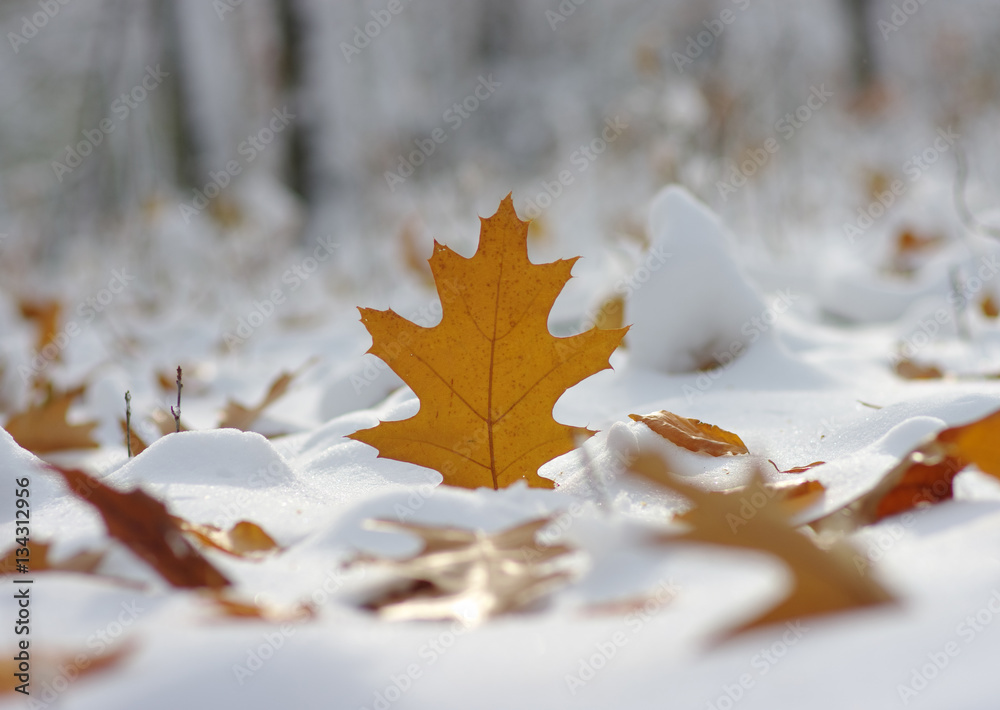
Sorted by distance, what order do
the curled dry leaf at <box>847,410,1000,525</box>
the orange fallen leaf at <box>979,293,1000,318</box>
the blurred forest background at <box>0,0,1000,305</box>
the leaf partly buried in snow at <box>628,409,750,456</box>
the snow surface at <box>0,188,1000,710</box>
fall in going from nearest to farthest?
the snow surface at <box>0,188,1000,710</box> < the curled dry leaf at <box>847,410,1000,525</box> < the leaf partly buried in snow at <box>628,409,750,456</box> < the orange fallen leaf at <box>979,293,1000,318</box> < the blurred forest background at <box>0,0,1000,305</box>

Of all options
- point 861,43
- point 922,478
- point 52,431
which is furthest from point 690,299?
point 861,43

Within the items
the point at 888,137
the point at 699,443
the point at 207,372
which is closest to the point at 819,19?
the point at 888,137

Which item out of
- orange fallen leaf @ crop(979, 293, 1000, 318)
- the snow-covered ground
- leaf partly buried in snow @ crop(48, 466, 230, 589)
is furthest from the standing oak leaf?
orange fallen leaf @ crop(979, 293, 1000, 318)

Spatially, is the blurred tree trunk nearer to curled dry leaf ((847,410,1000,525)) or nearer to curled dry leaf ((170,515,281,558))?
curled dry leaf ((847,410,1000,525))

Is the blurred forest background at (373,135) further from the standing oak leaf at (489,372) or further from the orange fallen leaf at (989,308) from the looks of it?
the standing oak leaf at (489,372)

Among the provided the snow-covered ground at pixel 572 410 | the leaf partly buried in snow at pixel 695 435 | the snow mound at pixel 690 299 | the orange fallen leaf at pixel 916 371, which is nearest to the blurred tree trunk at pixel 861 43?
the snow-covered ground at pixel 572 410

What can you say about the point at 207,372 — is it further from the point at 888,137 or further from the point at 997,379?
the point at 888,137

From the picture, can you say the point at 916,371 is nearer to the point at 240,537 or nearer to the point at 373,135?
the point at 240,537
